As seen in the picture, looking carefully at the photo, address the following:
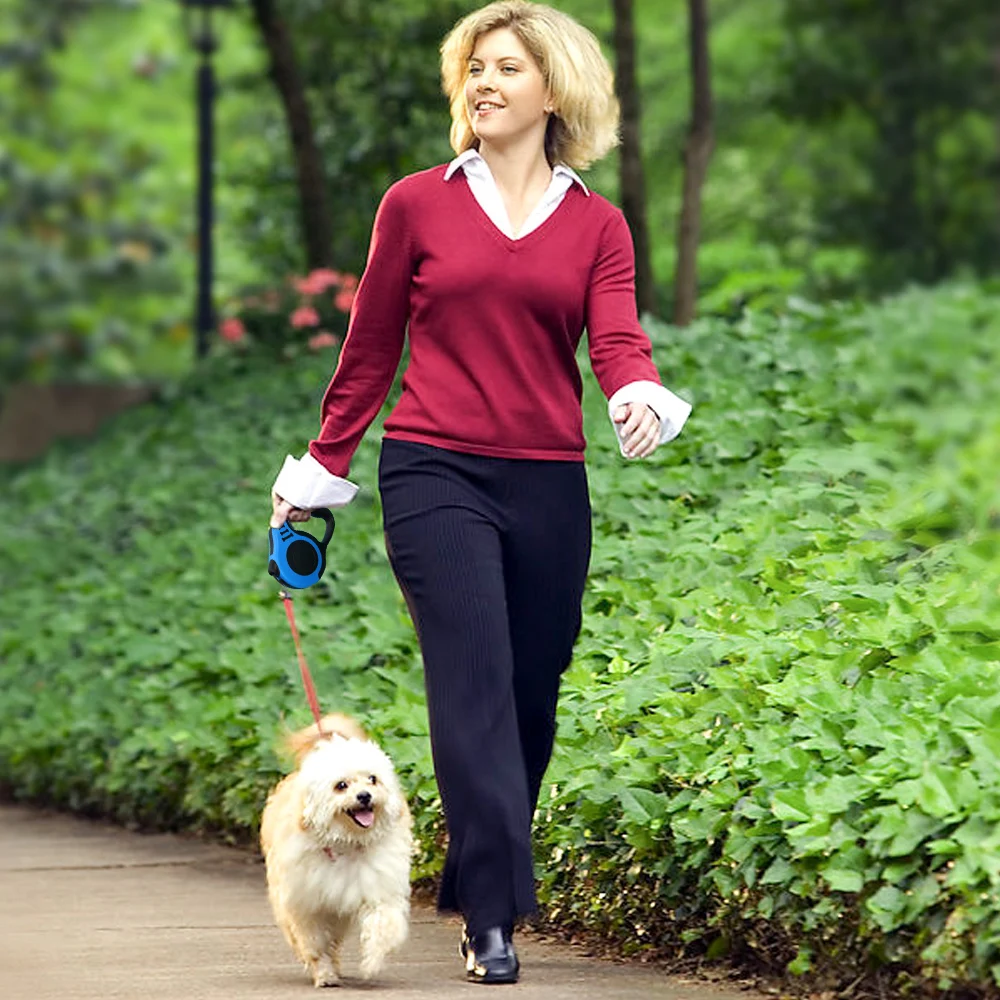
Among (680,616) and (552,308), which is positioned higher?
(552,308)

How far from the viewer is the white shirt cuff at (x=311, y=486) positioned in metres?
6.09

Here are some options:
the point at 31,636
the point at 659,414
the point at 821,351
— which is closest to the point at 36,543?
the point at 31,636

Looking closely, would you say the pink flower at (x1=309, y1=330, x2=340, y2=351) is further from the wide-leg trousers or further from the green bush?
the wide-leg trousers

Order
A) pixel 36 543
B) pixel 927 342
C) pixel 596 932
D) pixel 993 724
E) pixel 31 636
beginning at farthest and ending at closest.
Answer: pixel 927 342 < pixel 36 543 < pixel 31 636 < pixel 596 932 < pixel 993 724

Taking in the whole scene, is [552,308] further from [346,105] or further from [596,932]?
[346,105]

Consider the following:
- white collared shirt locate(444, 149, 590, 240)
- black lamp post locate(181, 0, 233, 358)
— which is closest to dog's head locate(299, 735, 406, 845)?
white collared shirt locate(444, 149, 590, 240)

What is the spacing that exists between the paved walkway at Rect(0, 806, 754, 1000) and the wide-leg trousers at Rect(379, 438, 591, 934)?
36 cm

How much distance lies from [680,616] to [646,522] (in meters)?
2.32

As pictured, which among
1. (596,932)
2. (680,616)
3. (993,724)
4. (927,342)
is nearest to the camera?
(993,724)

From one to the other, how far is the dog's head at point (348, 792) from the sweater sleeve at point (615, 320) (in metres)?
1.08

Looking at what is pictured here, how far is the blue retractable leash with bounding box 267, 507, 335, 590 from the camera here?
6.21 metres

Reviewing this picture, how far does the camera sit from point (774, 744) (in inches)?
243

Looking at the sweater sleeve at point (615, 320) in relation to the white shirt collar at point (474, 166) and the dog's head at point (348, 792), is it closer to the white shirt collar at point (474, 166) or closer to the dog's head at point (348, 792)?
the white shirt collar at point (474, 166)

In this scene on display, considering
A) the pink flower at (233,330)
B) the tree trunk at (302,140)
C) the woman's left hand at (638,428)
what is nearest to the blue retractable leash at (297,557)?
the woman's left hand at (638,428)
